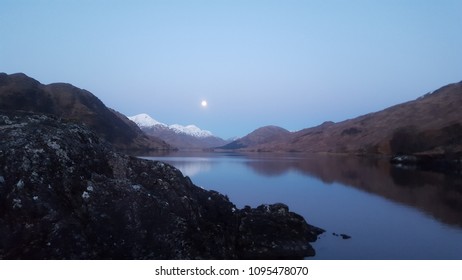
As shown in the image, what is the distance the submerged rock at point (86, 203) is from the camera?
9945mm

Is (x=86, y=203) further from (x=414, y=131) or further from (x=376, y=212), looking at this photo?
(x=414, y=131)

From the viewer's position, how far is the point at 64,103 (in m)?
157

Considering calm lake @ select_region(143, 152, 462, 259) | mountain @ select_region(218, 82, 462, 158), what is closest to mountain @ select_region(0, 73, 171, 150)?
calm lake @ select_region(143, 152, 462, 259)

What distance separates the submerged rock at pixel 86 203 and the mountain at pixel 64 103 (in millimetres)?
107912

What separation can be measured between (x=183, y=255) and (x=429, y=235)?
16.9 metres

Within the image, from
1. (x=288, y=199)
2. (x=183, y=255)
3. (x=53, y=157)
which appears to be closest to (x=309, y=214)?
(x=288, y=199)

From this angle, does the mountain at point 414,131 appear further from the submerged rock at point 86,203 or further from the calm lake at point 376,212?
the submerged rock at point 86,203

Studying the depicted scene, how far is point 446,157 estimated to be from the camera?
79.7 meters

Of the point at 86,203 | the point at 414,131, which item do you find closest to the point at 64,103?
the point at 414,131

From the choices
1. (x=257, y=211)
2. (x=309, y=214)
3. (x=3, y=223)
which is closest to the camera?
(x=3, y=223)

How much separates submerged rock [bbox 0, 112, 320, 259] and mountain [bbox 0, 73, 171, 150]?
108 meters

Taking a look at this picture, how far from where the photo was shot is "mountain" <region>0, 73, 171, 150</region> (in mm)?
132250

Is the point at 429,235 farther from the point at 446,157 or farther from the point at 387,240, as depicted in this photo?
the point at 446,157

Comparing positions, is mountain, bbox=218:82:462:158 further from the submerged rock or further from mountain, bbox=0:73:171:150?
mountain, bbox=0:73:171:150
